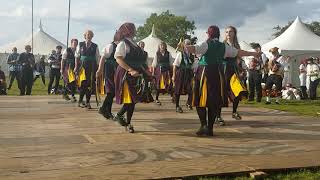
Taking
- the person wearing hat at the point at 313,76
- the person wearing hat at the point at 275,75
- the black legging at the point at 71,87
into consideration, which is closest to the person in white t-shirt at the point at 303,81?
the person wearing hat at the point at 313,76

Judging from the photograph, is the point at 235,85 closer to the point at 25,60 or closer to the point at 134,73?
the point at 134,73

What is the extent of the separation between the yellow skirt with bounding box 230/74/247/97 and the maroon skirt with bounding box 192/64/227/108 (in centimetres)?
125

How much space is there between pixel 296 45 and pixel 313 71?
9377 mm

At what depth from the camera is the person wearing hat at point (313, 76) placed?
17266mm

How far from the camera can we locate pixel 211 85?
7.20 m

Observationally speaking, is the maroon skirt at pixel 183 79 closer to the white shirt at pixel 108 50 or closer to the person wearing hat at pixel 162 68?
the person wearing hat at pixel 162 68

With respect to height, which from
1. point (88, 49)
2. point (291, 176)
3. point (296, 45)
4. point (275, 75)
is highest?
point (296, 45)

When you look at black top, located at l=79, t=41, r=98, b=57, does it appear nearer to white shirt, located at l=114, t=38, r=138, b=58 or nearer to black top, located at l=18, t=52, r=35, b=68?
white shirt, located at l=114, t=38, r=138, b=58

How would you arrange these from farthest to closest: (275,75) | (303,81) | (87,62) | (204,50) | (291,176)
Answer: (303,81) < (275,75) < (87,62) < (204,50) < (291,176)

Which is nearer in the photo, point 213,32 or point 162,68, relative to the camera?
point 213,32

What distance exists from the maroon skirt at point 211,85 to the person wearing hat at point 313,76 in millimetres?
10707

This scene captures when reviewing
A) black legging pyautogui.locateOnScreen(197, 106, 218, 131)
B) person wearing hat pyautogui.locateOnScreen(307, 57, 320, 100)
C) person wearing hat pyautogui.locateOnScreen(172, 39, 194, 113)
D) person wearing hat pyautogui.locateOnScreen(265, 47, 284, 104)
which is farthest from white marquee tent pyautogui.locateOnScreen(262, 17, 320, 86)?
black legging pyautogui.locateOnScreen(197, 106, 218, 131)

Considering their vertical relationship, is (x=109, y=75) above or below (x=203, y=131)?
above

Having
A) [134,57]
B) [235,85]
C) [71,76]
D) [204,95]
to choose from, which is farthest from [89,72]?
[204,95]
